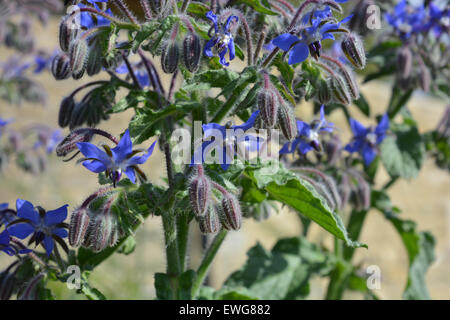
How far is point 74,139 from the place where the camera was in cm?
139

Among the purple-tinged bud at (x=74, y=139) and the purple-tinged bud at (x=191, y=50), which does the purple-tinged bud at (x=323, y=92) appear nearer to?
the purple-tinged bud at (x=191, y=50)

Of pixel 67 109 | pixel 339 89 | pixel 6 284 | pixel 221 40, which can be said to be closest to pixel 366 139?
pixel 339 89

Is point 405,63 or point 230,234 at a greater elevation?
point 405,63

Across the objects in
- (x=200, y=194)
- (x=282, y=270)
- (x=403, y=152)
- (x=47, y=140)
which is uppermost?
(x=47, y=140)

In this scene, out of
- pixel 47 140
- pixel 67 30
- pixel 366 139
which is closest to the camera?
pixel 67 30

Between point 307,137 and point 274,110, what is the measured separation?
0.42 meters

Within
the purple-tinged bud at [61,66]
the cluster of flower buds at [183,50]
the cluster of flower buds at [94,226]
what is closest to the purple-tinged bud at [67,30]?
the purple-tinged bud at [61,66]

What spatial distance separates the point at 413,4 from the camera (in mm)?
2326

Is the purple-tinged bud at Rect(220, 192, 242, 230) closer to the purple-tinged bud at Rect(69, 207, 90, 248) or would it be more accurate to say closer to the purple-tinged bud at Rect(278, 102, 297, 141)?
the purple-tinged bud at Rect(278, 102, 297, 141)

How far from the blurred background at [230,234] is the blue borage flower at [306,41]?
229 cm

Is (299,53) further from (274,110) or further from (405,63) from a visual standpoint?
(405,63)

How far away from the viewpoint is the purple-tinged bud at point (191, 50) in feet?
4.33
